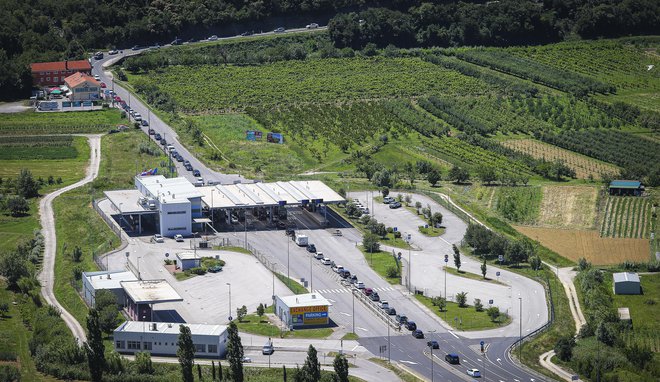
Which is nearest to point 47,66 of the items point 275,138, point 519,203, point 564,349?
point 275,138

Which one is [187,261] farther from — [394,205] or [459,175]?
[459,175]

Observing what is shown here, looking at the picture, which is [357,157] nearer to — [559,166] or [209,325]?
[559,166]

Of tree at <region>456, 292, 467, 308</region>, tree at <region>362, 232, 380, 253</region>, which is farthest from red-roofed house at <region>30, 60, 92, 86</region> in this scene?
tree at <region>456, 292, 467, 308</region>

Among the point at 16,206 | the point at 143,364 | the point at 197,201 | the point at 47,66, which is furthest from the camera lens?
the point at 47,66

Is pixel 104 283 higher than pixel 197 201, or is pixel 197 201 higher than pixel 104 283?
pixel 197 201

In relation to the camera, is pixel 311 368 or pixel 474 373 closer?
pixel 311 368

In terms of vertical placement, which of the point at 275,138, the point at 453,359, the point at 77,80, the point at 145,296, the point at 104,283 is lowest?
the point at 453,359

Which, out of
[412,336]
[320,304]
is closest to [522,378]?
[412,336]
